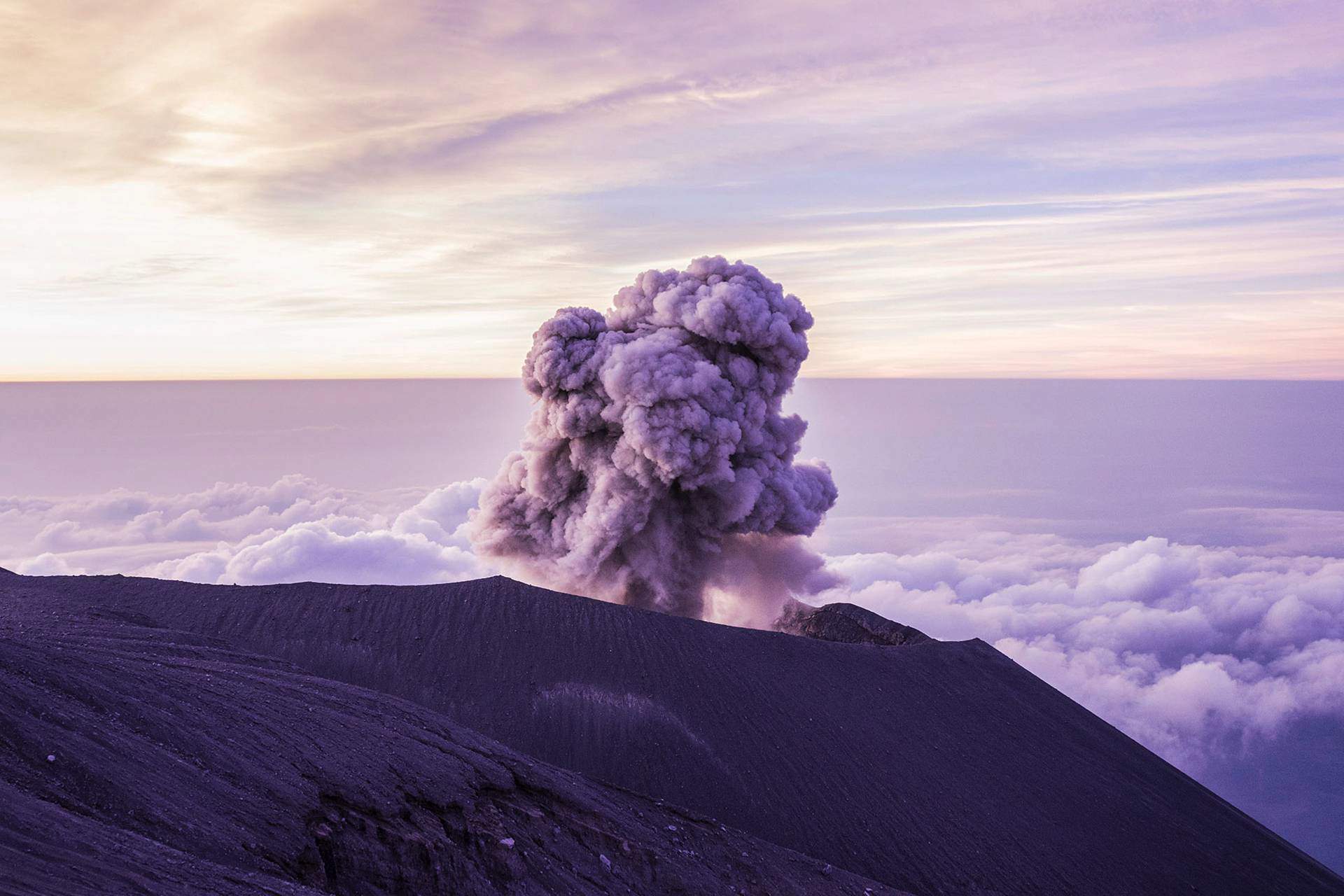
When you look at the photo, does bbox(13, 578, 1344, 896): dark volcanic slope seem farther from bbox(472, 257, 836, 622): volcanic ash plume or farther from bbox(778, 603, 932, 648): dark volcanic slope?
bbox(472, 257, 836, 622): volcanic ash plume

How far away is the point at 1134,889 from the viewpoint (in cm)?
2534

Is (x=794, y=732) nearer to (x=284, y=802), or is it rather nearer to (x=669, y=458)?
(x=669, y=458)

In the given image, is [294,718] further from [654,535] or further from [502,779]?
[654,535]

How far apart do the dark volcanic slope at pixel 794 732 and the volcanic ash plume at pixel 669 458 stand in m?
9.88

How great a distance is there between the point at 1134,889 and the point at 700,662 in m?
12.2

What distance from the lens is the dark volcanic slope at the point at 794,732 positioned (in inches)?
953

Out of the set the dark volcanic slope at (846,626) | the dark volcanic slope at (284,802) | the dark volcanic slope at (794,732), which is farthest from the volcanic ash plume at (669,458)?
the dark volcanic slope at (284,802)

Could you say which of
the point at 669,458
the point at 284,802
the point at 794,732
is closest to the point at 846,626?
the point at 669,458

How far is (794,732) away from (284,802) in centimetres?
1509

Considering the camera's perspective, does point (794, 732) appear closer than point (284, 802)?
No

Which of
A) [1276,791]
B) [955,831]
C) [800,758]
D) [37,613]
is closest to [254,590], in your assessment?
[37,613]

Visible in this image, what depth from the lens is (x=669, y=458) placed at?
3931 cm

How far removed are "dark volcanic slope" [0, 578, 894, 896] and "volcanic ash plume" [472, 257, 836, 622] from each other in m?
20.0

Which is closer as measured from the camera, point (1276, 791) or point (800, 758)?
point (800, 758)
